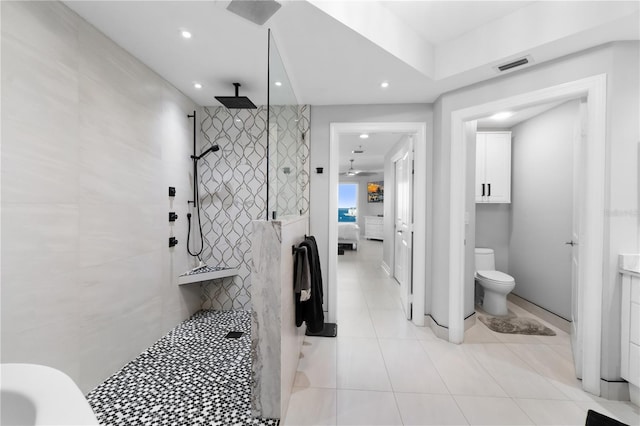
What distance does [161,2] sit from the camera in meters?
1.55

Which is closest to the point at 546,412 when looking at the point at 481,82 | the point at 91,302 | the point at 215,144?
the point at 481,82

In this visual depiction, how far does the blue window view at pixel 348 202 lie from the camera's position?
10648mm

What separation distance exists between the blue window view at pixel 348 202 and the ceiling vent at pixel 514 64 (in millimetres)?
8432

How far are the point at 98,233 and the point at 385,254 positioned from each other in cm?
492

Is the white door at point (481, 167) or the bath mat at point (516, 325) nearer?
the bath mat at point (516, 325)

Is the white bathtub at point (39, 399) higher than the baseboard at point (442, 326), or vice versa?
the white bathtub at point (39, 399)

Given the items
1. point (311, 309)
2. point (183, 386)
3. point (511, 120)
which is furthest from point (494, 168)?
point (183, 386)

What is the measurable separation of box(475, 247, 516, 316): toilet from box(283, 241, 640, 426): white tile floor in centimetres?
43

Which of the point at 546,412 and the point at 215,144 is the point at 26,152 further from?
the point at 546,412

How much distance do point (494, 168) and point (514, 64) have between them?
69.0 inches

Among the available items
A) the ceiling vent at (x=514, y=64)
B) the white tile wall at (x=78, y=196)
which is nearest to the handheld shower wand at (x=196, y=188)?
the white tile wall at (x=78, y=196)

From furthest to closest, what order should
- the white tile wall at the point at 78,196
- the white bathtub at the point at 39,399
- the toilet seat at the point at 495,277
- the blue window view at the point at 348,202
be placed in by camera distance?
1. the blue window view at the point at 348,202
2. the toilet seat at the point at 495,277
3. the white tile wall at the point at 78,196
4. the white bathtub at the point at 39,399

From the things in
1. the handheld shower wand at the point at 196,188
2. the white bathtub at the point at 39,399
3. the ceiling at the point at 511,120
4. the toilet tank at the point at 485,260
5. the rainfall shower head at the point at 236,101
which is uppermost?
the ceiling at the point at 511,120

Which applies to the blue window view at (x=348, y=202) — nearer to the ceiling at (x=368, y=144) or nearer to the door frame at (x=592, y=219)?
the ceiling at (x=368, y=144)
